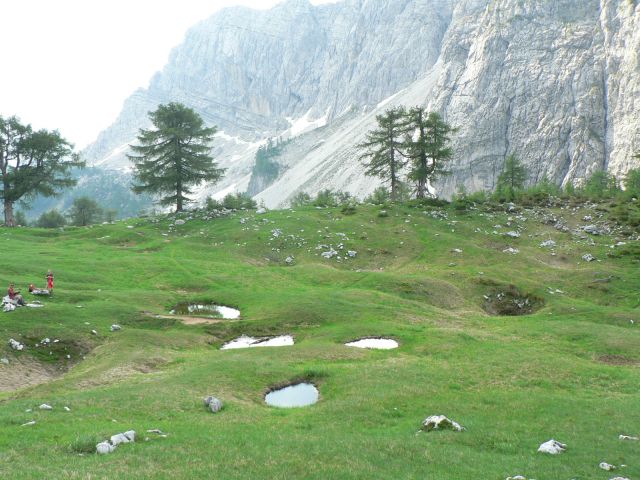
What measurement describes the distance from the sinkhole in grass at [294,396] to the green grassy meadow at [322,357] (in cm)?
77

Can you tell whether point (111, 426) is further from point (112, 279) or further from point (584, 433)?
point (112, 279)

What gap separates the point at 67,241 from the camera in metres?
67.2

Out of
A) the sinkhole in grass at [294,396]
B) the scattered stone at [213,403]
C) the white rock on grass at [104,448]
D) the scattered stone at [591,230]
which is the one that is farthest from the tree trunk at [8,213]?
the scattered stone at [591,230]

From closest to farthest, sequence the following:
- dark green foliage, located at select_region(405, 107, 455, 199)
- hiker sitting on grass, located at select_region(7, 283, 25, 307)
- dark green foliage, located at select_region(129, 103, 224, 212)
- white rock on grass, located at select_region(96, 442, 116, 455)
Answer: white rock on grass, located at select_region(96, 442, 116, 455) < hiker sitting on grass, located at select_region(7, 283, 25, 307) < dark green foliage, located at select_region(129, 103, 224, 212) < dark green foliage, located at select_region(405, 107, 455, 199)

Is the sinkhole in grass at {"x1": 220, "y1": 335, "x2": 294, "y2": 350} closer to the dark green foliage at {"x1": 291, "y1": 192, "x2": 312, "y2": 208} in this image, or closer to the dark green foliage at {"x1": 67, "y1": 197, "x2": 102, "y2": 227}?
the dark green foliage at {"x1": 291, "y1": 192, "x2": 312, "y2": 208}

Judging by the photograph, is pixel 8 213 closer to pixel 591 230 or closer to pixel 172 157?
pixel 172 157

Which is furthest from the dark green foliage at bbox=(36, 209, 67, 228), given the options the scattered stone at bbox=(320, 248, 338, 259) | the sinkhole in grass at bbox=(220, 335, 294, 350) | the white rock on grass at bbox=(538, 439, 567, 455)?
the white rock on grass at bbox=(538, 439, 567, 455)

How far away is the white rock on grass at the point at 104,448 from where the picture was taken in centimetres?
1520

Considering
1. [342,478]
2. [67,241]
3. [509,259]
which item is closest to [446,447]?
[342,478]

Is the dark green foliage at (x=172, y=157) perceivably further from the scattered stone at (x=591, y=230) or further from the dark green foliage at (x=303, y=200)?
the scattered stone at (x=591, y=230)

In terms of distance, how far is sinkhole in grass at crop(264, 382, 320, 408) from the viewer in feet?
82.2

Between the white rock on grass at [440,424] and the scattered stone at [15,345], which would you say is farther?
the scattered stone at [15,345]

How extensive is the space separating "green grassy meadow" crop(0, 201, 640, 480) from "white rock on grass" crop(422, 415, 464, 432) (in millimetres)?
503

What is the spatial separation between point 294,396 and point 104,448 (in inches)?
479
